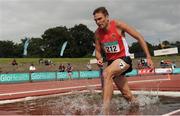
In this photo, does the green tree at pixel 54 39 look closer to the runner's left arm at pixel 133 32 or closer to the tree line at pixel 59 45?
the tree line at pixel 59 45

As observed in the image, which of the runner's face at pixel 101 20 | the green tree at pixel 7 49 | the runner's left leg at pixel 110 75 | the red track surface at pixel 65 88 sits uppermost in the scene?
the green tree at pixel 7 49

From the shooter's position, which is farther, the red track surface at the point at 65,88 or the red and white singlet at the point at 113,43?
the red track surface at the point at 65,88

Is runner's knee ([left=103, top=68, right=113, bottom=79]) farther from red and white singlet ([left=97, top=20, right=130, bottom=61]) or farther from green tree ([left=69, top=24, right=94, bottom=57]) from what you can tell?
green tree ([left=69, top=24, right=94, bottom=57])

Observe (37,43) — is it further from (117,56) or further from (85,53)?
(117,56)

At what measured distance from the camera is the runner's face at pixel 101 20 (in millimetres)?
7496

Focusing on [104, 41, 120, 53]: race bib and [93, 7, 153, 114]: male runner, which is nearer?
[93, 7, 153, 114]: male runner

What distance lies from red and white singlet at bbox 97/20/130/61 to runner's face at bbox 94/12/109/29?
0.49ft

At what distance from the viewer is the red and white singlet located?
7.66 metres

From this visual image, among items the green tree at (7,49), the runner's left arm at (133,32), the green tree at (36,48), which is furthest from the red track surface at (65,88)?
the green tree at (36,48)

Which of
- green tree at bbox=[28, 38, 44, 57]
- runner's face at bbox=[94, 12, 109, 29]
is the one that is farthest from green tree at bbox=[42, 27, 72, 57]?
runner's face at bbox=[94, 12, 109, 29]

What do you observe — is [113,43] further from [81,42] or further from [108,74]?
[81,42]

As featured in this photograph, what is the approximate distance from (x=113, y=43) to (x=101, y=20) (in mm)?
514

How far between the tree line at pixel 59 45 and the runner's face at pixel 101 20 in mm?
107527

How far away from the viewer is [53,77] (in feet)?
122
